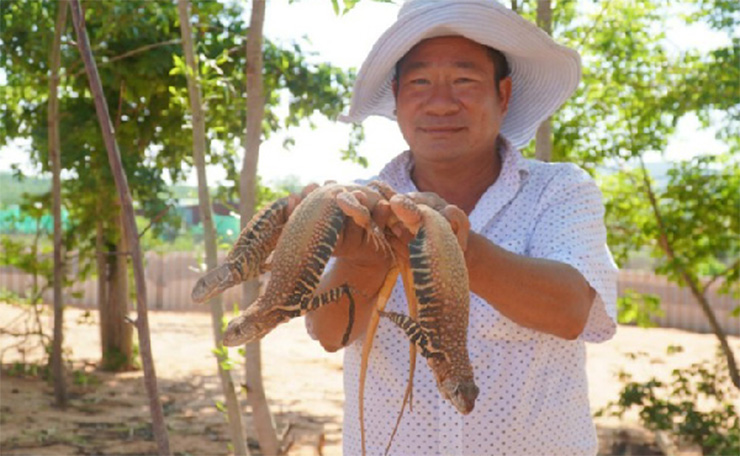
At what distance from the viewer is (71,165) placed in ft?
30.4

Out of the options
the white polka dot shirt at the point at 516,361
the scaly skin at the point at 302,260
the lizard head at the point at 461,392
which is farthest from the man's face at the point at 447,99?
the lizard head at the point at 461,392

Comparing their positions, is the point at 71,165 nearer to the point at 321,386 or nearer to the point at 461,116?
the point at 321,386

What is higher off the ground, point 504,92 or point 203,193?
point 504,92

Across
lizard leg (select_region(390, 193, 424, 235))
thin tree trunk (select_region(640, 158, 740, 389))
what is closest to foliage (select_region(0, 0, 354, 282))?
thin tree trunk (select_region(640, 158, 740, 389))

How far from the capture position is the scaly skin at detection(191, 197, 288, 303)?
1.56m

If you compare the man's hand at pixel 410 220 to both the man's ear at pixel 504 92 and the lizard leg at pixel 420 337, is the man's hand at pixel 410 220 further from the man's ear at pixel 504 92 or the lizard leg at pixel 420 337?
the man's ear at pixel 504 92

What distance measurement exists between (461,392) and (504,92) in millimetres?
1058

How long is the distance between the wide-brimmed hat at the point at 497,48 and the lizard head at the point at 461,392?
0.90 metres

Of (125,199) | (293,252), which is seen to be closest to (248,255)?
(293,252)

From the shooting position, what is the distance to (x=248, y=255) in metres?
1.59

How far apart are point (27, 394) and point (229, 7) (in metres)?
4.13

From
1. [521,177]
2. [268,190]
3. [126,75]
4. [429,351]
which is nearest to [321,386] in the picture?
[126,75]

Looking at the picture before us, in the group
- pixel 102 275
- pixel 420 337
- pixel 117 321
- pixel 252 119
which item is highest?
pixel 252 119

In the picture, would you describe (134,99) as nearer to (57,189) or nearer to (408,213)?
(57,189)
